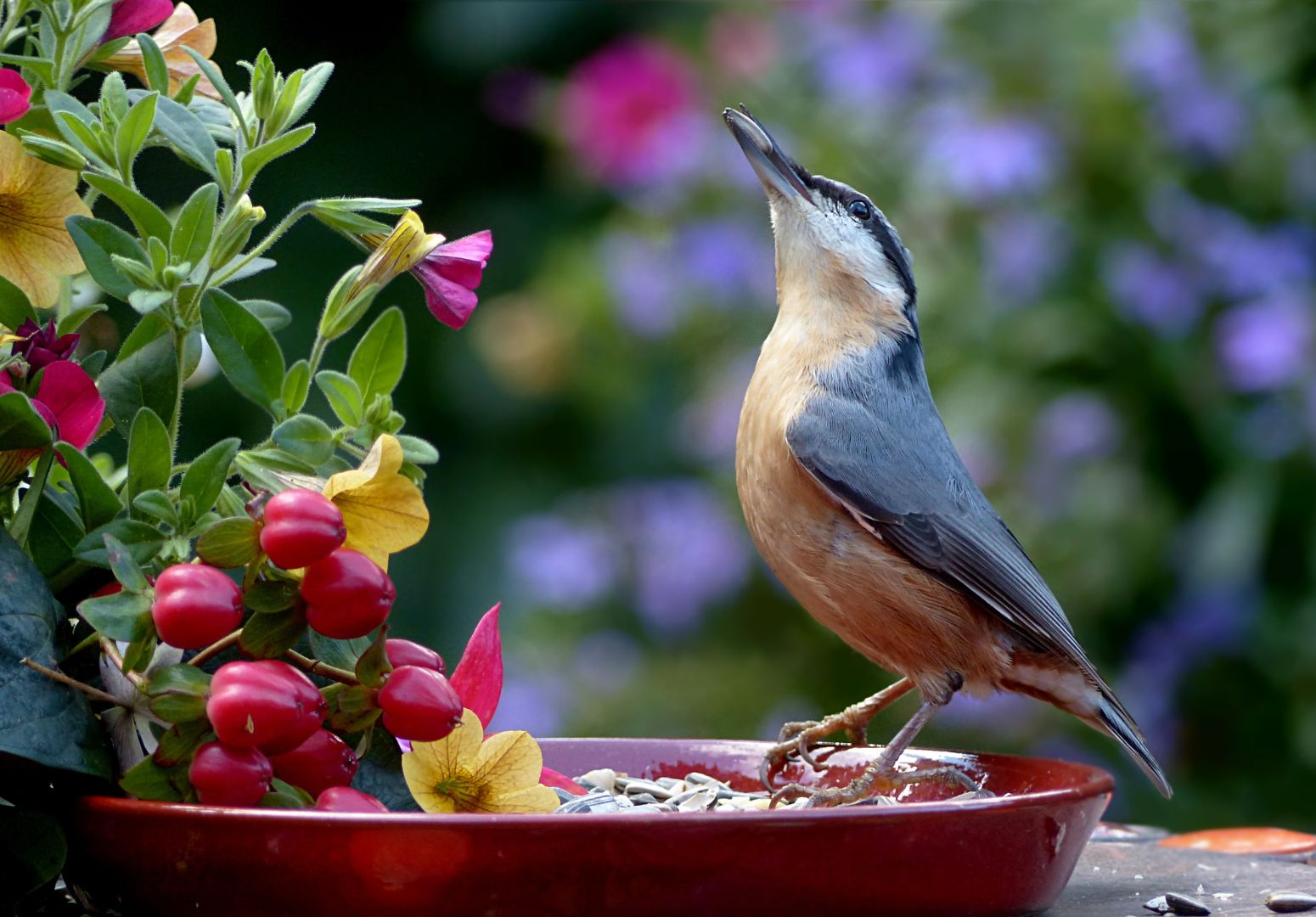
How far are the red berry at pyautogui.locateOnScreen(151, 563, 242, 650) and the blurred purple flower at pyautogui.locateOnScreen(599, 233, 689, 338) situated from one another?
4.01 m

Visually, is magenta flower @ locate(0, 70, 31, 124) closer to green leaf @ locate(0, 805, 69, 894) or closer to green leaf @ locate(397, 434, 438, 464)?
green leaf @ locate(397, 434, 438, 464)

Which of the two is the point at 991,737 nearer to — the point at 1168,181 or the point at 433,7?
the point at 1168,181

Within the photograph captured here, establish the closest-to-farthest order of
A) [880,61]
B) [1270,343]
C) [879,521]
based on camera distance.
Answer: [879,521], [1270,343], [880,61]

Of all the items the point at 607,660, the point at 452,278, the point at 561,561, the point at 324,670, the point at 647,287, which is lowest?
the point at 607,660

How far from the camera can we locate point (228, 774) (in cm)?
141

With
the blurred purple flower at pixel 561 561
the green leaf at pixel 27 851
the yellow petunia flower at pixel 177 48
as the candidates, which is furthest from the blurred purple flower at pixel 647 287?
the green leaf at pixel 27 851

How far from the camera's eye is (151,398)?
160cm

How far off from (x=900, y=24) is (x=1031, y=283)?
106 cm

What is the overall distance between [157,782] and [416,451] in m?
0.42

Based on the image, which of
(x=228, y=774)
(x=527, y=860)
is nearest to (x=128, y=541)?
(x=228, y=774)

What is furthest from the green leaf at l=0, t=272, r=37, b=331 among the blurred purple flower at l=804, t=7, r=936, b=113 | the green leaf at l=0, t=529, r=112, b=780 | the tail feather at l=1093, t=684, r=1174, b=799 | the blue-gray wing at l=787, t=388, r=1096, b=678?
the blurred purple flower at l=804, t=7, r=936, b=113

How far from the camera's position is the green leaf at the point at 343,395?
160 centimetres

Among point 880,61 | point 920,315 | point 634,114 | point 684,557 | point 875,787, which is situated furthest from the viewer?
point 634,114

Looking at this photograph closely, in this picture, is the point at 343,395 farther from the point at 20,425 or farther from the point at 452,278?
the point at 20,425
